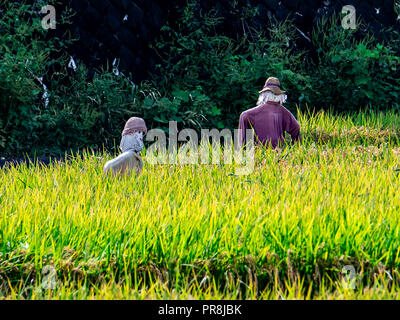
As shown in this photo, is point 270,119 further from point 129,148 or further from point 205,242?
Result: point 205,242

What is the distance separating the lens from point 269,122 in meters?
5.08

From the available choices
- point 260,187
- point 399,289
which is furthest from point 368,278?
point 260,187

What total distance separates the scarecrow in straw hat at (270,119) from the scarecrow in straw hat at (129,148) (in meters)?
1.45

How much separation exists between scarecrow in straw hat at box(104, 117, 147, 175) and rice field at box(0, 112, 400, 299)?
0.20m

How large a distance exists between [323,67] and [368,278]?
5.78m

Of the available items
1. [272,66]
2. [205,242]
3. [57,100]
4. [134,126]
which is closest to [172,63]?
[272,66]

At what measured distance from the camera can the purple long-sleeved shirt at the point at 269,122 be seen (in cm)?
508

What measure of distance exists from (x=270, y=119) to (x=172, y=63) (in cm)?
282

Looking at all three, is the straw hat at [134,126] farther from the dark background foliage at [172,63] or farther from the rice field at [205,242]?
the dark background foliage at [172,63]

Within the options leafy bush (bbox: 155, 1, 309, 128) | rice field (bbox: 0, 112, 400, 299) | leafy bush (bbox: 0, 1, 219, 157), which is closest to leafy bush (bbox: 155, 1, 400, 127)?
leafy bush (bbox: 155, 1, 309, 128)

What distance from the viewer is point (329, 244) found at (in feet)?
9.02

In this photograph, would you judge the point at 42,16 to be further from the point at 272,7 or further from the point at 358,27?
the point at 358,27

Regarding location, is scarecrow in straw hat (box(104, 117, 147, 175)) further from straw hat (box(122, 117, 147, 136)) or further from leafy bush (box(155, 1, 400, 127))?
leafy bush (box(155, 1, 400, 127))

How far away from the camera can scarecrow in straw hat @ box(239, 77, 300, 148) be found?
5082mm
